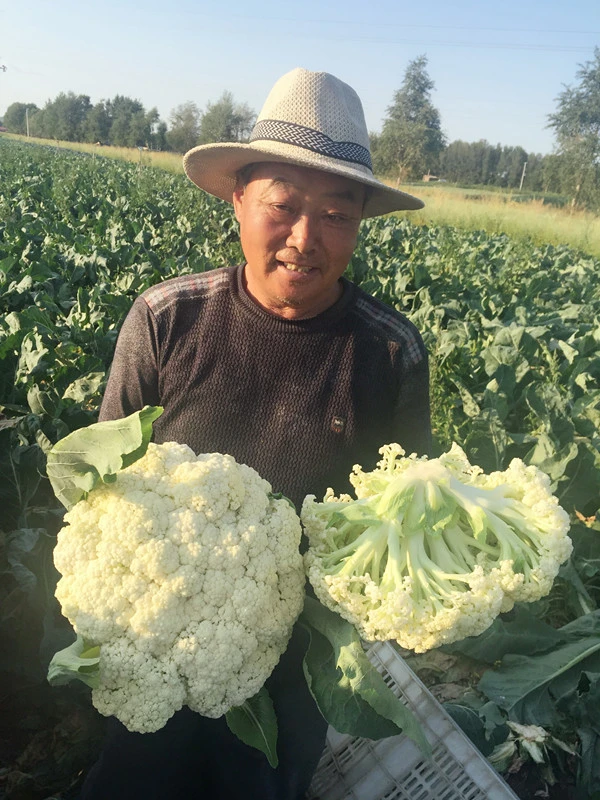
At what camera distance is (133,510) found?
4.25 feet

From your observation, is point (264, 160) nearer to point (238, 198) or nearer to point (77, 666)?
point (238, 198)

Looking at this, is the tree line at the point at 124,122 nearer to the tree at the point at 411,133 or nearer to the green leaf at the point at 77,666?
the tree at the point at 411,133

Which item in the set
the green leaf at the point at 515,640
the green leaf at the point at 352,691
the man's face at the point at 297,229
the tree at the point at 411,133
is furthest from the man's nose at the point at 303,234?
the tree at the point at 411,133

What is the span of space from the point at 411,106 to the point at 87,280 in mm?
55606

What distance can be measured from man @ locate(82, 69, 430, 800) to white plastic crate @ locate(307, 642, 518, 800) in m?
0.15

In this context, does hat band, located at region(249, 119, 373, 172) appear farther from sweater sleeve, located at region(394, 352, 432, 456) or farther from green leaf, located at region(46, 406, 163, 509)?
green leaf, located at region(46, 406, 163, 509)

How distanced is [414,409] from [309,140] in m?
0.88

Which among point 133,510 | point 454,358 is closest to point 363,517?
point 133,510

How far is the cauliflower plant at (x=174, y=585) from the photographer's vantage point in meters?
1.28

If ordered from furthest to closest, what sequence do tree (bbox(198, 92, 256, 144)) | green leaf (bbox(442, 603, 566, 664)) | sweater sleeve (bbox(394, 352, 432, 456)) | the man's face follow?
tree (bbox(198, 92, 256, 144)), green leaf (bbox(442, 603, 566, 664)), sweater sleeve (bbox(394, 352, 432, 456)), the man's face

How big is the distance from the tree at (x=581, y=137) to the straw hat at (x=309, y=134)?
38939 mm

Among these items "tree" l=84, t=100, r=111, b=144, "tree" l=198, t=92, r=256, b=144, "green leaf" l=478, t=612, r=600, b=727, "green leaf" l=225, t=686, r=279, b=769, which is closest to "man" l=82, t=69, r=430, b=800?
"green leaf" l=225, t=686, r=279, b=769

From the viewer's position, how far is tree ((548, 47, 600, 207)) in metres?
38.3

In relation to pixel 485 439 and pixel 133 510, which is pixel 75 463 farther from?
pixel 485 439
